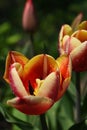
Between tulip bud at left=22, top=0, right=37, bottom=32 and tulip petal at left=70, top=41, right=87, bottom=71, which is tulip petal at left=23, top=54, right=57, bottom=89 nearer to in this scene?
tulip petal at left=70, top=41, right=87, bottom=71

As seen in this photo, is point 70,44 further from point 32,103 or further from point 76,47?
point 32,103

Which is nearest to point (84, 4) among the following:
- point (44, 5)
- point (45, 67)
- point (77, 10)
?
point (77, 10)

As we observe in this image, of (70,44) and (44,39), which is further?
(44,39)

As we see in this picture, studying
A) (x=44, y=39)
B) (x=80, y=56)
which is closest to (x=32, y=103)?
(x=80, y=56)

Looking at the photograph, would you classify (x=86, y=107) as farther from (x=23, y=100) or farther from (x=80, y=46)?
(x=23, y=100)

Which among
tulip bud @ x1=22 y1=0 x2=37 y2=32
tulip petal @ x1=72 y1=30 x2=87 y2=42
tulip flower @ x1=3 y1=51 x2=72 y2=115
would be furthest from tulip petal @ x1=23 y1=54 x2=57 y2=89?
tulip bud @ x1=22 y1=0 x2=37 y2=32
